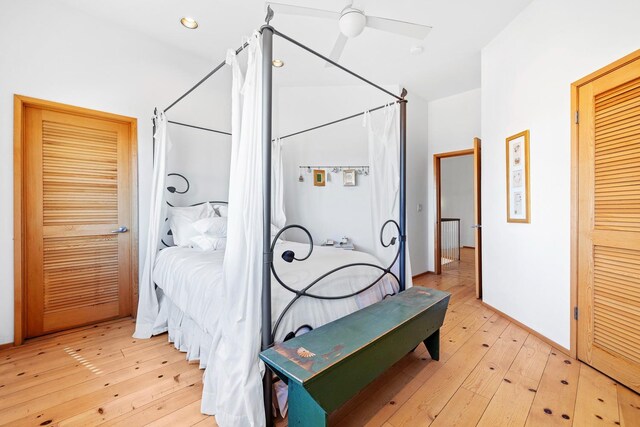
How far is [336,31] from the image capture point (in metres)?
2.63

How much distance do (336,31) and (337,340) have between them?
2.82m

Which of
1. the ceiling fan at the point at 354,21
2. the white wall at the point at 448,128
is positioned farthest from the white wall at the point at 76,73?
the white wall at the point at 448,128

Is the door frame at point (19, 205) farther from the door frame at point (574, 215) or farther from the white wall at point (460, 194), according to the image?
the white wall at point (460, 194)

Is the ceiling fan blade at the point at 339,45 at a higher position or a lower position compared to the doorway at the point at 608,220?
higher

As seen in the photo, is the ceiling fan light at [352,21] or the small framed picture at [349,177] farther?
the small framed picture at [349,177]

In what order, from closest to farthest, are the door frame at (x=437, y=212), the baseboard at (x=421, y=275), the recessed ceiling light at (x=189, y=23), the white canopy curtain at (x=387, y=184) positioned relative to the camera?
the white canopy curtain at (x=387, y=184) → the recessed ceiling light at (x=189, y=23) → the baseboard at (x=421, y=275) → the door frame at (x=437, y=212)

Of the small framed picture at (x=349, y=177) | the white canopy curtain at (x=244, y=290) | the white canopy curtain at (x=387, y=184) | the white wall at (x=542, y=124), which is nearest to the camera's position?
the white canopy curtain at (x=244, y=290)

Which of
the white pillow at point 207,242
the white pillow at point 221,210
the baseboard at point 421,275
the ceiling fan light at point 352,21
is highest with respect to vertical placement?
the ceiling fan light at point 352,21

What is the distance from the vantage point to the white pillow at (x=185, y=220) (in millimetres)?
2646

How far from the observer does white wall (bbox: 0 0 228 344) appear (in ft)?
7.10

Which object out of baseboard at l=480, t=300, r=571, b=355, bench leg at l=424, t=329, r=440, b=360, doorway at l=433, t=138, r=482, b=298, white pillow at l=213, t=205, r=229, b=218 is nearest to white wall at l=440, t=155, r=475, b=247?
doorway at l=433, t=138, r=482, b=298

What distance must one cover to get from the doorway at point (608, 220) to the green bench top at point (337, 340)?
1163 mm

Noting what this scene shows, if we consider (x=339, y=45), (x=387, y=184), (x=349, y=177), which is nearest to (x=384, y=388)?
(x=387, y=184)

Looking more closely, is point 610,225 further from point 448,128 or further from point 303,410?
point 448,128
